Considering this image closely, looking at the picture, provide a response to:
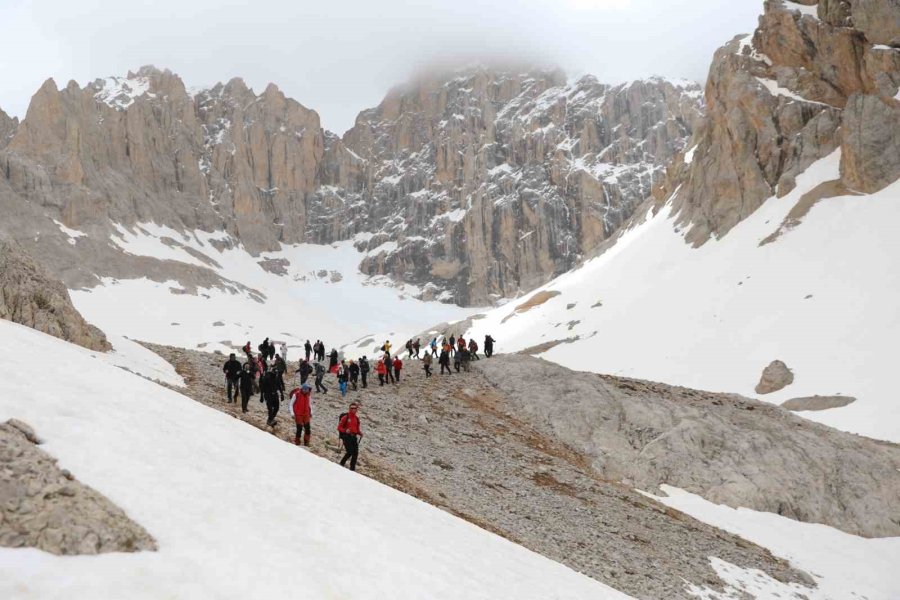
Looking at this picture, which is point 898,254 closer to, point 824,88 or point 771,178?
point 771,178

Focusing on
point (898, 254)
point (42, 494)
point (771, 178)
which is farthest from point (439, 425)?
point (771, 178)

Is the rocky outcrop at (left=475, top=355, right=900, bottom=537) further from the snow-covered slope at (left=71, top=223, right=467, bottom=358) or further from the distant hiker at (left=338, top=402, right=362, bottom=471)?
the snow-covered slope at (left=71, top=223, right=467, bottom=358)

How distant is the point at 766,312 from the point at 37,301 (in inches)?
2140

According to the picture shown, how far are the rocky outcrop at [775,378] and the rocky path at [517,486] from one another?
2594 cm

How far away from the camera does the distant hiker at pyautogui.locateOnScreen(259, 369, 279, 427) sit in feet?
63.9

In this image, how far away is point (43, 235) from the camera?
14238 centimetres

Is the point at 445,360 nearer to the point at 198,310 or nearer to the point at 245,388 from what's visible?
the point at 245,388

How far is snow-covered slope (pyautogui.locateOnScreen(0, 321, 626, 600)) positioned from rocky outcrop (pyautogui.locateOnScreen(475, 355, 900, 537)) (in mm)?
16540

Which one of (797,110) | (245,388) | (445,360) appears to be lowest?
(445,360)

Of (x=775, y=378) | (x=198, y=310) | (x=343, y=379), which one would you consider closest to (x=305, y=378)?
(x=343, y=379)

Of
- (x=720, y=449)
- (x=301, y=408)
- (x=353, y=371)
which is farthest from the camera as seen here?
(x=353, y=371)

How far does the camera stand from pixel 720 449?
30766mm

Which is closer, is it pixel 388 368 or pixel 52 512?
pixel 52 512

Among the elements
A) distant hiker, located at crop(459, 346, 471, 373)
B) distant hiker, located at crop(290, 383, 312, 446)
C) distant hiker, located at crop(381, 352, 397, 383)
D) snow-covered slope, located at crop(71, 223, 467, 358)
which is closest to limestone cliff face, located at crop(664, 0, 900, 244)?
distant hiker, located at crop(459, 346, 471, 373)
